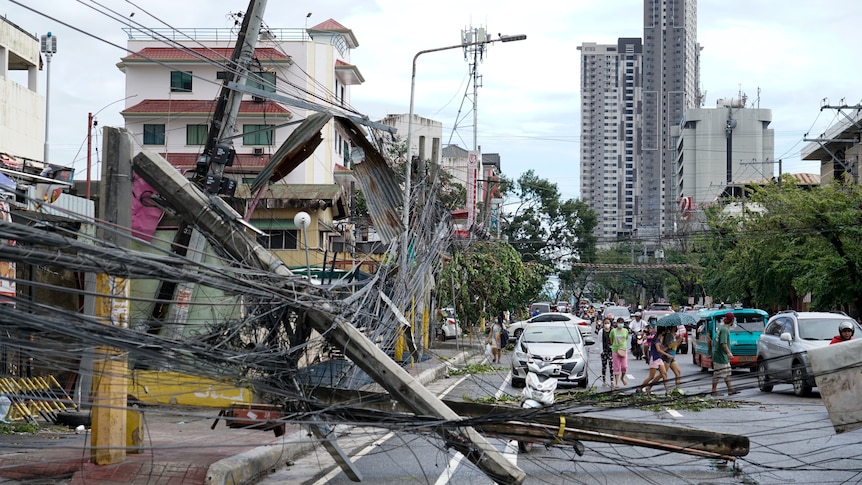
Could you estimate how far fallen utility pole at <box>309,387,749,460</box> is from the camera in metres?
9.38

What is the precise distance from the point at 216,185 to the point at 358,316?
4075 millimetres

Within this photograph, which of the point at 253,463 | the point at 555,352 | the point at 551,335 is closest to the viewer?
the point at 253,463

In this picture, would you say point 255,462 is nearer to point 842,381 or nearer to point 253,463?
point 253,463

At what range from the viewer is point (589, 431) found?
9.53 metres

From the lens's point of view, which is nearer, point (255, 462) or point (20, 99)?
point (255, 462)

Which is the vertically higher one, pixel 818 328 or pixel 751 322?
pixel 818 328

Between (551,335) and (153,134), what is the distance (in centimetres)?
3244

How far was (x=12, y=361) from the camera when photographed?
41.0 feet

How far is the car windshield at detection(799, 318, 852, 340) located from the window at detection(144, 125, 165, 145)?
3654 cm

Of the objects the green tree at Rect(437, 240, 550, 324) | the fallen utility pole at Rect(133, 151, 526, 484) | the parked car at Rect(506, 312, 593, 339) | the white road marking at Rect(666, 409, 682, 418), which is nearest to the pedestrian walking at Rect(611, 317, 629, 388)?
the white road marking at Rect(666, 409, 682, 418)

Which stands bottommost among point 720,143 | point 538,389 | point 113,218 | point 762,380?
point 538,389

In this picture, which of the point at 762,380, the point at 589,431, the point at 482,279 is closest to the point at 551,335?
the point at 482,279

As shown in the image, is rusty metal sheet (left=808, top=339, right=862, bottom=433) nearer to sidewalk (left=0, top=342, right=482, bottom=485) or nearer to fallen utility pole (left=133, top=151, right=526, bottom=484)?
fallen utility pole (left=133, top=151, right=526, bottom=484)

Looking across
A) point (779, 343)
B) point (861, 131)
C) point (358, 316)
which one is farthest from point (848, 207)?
point (358, 316)
